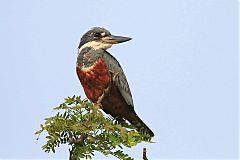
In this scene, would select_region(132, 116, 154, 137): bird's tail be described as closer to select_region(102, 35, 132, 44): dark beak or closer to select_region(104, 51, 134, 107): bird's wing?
select_region(104, 51, 134, 107): bird's wing

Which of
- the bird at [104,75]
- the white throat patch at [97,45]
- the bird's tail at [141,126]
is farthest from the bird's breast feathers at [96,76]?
the bird's tail at [141,126]

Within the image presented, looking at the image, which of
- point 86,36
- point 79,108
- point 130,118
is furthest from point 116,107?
point 79,108

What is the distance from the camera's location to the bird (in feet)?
12.6

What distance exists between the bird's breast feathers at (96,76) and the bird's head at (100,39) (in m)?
0.14

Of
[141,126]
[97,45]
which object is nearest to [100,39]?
[97,45]

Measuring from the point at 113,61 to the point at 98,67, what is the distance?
0.56 feet

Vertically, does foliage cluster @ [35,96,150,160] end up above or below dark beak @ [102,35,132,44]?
below

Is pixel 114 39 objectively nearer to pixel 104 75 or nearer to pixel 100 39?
pixel 100 39

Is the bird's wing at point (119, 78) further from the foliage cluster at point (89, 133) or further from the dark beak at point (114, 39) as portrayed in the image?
the foliage cluster at point (89, 133)

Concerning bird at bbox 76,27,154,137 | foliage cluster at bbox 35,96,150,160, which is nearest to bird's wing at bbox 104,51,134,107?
bird at bbox 76,27,154,137

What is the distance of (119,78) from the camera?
154 inches

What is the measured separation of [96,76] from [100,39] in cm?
34

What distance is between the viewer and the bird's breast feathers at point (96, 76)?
3852 millimetres

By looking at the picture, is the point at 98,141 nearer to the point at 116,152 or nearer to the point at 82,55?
the point at 116,152
